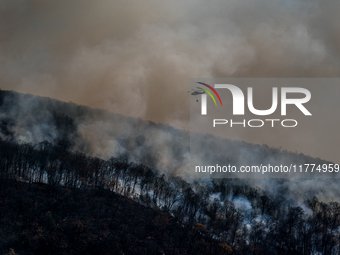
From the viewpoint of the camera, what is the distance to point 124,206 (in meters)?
63.6

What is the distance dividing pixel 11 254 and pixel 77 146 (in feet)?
260

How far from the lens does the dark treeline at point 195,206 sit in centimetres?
6562

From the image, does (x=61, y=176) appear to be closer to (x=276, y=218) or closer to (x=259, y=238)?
(x=259, y=238)

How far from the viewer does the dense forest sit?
43562 millimetres

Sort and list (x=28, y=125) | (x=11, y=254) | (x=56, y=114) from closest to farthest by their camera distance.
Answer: (x=11, y=254)
(x=28, y=125)
(x=56, y=114)

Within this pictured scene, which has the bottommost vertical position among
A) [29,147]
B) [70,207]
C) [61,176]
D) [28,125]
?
[70,207]

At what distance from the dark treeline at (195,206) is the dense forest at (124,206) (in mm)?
304

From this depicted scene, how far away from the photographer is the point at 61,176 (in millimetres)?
69375

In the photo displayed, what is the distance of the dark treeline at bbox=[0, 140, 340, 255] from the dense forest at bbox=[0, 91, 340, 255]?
304mm

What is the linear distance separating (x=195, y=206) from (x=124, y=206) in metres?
20.1

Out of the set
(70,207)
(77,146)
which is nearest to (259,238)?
(70,207)

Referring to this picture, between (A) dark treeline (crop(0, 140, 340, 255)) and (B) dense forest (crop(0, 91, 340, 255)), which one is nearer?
(B) dense forest (crop(0, 91, 340, 255))

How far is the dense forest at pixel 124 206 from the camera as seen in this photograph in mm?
43562

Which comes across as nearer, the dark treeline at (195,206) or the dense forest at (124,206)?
the dense forest at (124,206)
